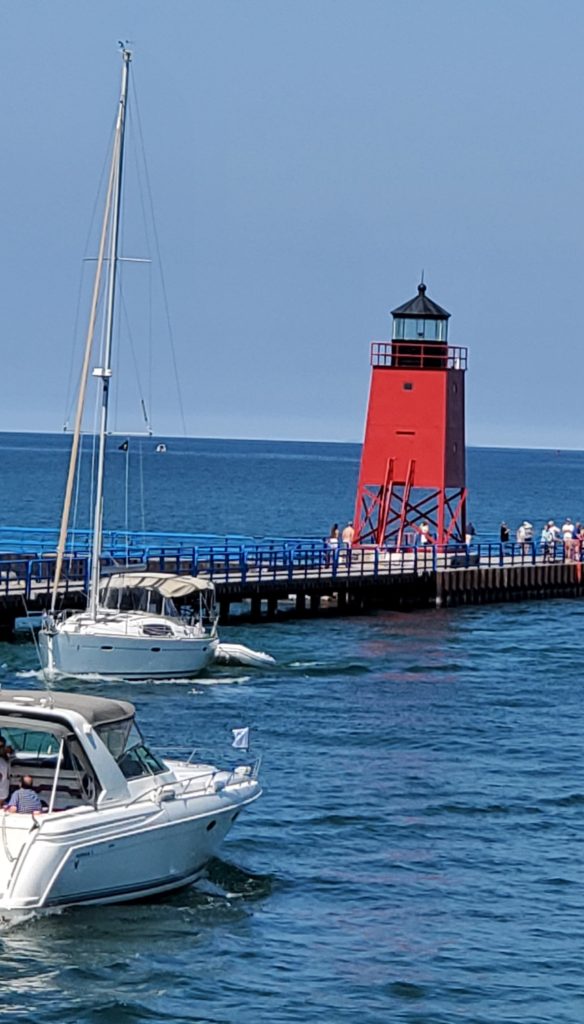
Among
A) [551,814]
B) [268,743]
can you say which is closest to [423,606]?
[268,743]

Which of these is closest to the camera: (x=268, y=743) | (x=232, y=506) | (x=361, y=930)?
(x=361, y=930)

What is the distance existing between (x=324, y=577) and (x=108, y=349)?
15.2m

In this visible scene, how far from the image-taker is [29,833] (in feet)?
68.3

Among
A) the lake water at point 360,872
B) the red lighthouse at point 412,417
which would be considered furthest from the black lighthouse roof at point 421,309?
the lake water at point 360,872

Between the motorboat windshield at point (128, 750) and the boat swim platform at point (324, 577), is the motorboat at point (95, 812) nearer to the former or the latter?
the motorboat windshield at point (128, 750)

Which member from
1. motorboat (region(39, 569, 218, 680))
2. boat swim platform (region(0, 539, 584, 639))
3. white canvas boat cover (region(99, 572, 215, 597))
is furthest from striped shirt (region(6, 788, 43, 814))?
boat swim platform (region(0, 539, 584, 639))

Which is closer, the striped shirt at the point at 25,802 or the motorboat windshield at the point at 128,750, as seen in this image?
the striped shirt at the point at 25,802

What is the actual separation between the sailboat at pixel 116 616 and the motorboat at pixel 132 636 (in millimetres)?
21

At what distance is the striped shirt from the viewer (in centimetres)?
2152

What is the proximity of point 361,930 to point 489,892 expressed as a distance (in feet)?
8.48

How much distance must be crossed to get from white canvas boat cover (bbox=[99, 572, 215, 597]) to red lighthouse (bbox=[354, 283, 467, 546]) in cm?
1956

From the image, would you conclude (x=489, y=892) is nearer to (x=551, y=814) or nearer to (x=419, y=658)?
(x=551, y=814)

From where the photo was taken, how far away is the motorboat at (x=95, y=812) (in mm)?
20859

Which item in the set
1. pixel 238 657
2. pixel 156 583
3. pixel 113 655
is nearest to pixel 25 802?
pixel 113 655
